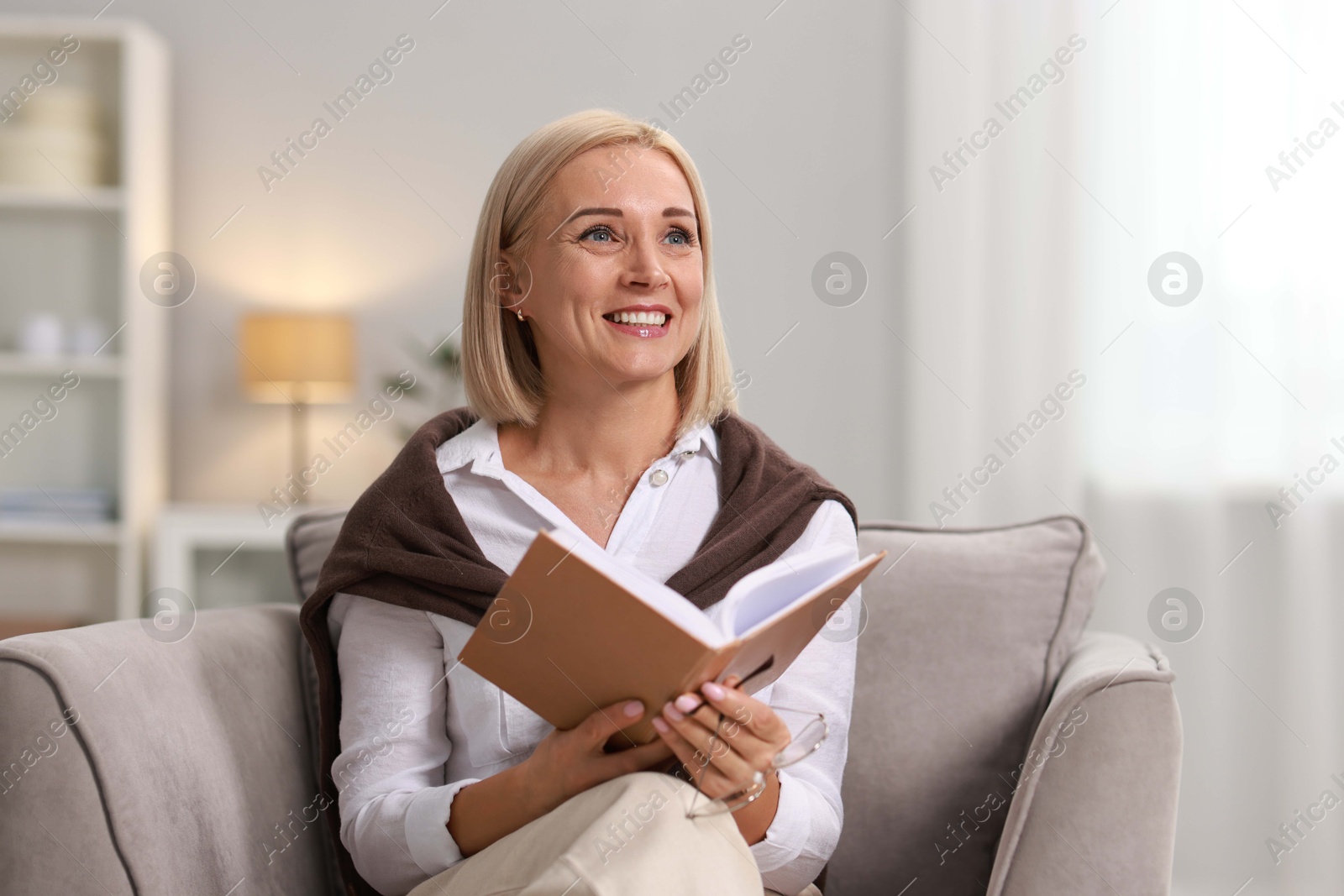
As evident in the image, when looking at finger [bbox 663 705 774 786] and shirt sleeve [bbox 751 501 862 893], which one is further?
shirt sleeve [bbox 751 501 862 893]

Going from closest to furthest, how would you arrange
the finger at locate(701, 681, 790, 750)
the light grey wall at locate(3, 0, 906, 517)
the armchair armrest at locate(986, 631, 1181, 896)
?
the finger at locate(701, 681, 790, 750) → the armchair armrest at locate(986, 631, 1181, 896) → the light grey wall at locate(3, 0, 906, 517)

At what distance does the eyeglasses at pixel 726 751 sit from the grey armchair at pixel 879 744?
0.92 ft

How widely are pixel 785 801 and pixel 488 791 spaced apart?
300mm

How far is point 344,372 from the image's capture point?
3.31 metres

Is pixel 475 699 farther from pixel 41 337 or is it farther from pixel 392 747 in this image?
pixel 41 337

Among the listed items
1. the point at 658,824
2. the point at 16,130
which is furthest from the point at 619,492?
the point at 16,130

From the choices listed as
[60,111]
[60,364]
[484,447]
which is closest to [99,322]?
[60,364]

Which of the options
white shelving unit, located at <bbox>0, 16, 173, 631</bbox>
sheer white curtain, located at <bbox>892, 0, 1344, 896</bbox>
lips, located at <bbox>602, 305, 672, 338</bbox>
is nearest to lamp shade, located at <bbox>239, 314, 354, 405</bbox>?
white shelving unit, located at <bbox>0, 16, 173, 631</bbox>

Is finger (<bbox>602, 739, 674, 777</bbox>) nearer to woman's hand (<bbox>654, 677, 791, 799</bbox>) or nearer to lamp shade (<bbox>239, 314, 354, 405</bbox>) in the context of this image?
woman's hand (<bbox>654, 677, 791, 799</bbox>)

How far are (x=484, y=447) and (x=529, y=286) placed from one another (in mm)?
203

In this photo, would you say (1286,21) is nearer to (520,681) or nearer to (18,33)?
(520,681)

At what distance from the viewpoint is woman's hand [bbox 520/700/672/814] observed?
96cm

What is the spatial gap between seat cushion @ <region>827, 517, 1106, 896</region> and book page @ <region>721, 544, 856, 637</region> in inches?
19.0

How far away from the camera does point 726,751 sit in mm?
932
